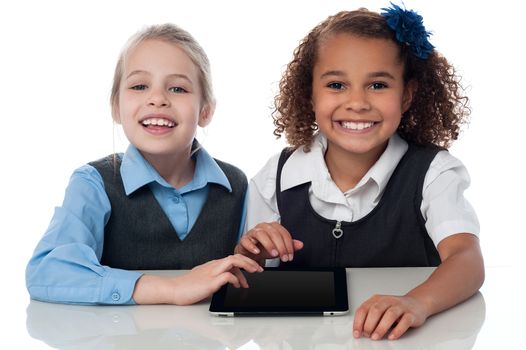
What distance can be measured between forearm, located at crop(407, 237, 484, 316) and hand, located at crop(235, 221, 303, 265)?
232mm

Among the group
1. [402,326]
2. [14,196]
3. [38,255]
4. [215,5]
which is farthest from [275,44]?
[402,326]

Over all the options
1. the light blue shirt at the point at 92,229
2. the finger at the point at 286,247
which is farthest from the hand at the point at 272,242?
the light blue shirt at the point at 92,229

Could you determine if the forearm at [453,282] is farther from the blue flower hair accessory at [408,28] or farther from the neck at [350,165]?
the blue flower hair accessory at [408,28]

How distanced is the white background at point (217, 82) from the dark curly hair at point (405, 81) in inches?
36.4

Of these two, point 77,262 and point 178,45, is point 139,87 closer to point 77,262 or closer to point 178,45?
point 178,45

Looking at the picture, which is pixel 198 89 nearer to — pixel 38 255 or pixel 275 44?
pixel 38 255

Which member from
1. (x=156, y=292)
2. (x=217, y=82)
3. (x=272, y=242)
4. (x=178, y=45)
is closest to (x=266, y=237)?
(x=272, y=242)

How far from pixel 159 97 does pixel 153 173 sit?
169 millimetres

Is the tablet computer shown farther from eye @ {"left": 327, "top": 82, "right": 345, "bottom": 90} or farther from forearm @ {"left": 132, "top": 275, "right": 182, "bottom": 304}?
eye @ {"left": 327, "top": 82, "right": 345, "bottom": 90}

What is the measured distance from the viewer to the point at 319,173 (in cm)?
172

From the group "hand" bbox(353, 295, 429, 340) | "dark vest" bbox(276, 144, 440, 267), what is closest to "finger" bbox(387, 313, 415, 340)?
"hand" bbox(353, 295, 429, 340)

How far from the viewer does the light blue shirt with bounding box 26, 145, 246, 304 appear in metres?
1.31

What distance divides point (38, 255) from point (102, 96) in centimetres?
157

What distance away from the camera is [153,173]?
1688 millimetres
